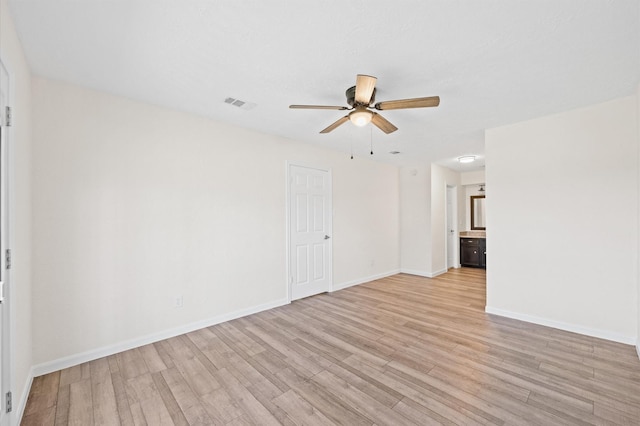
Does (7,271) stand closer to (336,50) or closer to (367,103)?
(336,50)

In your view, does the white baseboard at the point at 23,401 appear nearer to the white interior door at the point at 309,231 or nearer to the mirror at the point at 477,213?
the white interior door at the point at 309,231

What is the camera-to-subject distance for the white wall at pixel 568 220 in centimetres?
279

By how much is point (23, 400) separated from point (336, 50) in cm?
324

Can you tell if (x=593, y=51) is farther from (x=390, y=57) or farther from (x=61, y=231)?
(x=61, y=231)

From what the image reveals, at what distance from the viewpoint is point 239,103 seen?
2.88 meters

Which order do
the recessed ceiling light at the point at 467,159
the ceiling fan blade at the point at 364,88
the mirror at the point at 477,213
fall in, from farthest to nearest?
the mirror at the point at 477,213 < the recessed ceiling light at the point at 467,159 < the ceiling fan blade at the point at 364,88

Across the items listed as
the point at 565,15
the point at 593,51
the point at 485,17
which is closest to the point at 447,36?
the point at 485,17

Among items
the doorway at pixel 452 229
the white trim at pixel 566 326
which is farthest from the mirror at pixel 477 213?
the white trim at pixel 566 326

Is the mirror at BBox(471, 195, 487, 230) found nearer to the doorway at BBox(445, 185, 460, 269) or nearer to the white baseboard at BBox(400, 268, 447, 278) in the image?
the doorway at BBox(445, 185, 460, 269)

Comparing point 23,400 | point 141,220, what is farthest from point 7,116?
point 23,400

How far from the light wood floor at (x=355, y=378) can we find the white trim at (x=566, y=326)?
126mm

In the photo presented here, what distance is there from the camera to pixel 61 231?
2377 millimetres

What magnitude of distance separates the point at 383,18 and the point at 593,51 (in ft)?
5.28

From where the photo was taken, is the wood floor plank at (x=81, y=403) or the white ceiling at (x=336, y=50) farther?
the wood floor plank at (x=81, y=403)
